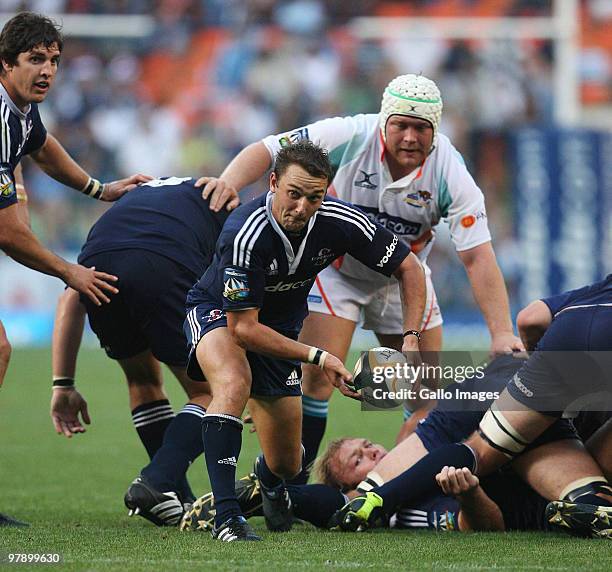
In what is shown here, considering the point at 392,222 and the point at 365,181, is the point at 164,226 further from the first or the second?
the point at 392,222

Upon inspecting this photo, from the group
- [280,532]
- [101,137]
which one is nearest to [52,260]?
[280,532]

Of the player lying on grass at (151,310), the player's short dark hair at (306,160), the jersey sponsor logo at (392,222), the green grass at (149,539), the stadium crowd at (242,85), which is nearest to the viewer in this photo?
the green grass at (149,539)

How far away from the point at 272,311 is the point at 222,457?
783 millimetres

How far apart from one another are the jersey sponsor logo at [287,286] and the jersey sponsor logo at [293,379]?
0.38m

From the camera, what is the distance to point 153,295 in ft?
19.3

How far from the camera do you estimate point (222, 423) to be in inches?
197

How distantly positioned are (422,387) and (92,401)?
6.20 m

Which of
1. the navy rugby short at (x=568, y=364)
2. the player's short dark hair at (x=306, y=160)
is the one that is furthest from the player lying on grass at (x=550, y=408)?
the player's short dark hair at (x=306, y=160)

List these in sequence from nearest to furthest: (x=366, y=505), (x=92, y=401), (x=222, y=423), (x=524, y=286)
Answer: (x=222, y=423)
(x=366, y=505)
(x=92, y=401)
(x=524, y=286)

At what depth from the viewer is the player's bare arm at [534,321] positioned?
5.48m

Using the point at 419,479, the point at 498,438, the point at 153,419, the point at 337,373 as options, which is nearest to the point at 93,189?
the point at 153,419

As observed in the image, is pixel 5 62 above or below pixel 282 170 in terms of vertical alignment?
above

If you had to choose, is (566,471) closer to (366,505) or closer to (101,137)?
(366,505)

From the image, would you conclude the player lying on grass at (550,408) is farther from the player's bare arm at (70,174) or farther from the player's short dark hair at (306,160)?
the player's bare arm at (70,174)
